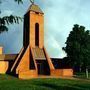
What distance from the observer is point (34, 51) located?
156ft

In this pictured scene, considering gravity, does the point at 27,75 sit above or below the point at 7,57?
below

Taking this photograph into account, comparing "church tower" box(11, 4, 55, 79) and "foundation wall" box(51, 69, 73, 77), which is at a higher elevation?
"church tower" box(11, 4, 55, 79)

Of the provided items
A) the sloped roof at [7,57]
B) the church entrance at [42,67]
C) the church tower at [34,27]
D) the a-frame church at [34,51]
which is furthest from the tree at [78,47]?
the sloped roof at [7,57]

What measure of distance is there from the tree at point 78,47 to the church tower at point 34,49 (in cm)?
387

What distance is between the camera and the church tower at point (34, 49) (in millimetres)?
46844

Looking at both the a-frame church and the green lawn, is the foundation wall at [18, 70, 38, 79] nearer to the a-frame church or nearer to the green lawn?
the a-frame church

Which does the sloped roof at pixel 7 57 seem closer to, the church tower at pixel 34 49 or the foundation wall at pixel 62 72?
the church tower at pixel 34 49

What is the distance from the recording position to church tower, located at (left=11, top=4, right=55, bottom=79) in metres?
46.8

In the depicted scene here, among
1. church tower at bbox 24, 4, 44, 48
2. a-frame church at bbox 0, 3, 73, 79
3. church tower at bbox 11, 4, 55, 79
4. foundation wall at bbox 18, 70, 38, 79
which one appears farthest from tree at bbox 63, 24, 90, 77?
foundation wall at bbox 18, 70, 38, 79

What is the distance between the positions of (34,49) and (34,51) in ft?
2.03

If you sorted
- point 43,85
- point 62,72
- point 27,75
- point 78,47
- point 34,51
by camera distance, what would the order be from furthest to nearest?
point 78,47 → point 34,51 → point 62,72 → point 27,75 → point 43,85

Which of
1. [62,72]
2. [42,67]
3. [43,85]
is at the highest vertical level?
[42,67]

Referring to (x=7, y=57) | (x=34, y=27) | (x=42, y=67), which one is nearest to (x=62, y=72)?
(x=42, y=67)

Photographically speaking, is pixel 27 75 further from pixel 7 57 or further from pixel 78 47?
pixel 7 57
